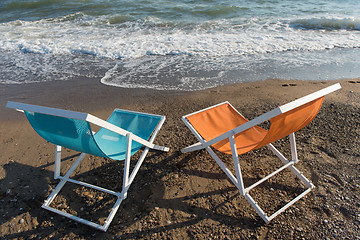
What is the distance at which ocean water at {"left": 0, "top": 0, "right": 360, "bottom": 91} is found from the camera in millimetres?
6086

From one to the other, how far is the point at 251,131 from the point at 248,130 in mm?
38

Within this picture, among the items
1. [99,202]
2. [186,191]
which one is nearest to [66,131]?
[99,202]

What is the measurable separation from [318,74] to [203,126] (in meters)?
4.52

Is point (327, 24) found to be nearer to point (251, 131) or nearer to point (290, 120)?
point (251, 131)

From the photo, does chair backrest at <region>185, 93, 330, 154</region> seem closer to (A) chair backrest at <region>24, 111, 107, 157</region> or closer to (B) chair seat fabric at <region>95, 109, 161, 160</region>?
(B) chair seat fabric at <region>95, 109, 161, 160</region>

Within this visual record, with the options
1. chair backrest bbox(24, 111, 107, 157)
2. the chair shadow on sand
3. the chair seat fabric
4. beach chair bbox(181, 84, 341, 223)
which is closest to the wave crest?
beach chair bbox(181, 84, 341, 223)

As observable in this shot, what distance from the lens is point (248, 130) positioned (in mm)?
3002

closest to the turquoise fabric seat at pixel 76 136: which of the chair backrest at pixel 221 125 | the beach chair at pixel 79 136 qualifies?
the beach chair at pixel 79 136

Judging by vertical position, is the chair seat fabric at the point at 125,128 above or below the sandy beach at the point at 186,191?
above

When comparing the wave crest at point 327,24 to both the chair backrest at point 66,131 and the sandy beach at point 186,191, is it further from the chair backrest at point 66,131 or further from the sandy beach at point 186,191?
the chair backrest at point 66,131

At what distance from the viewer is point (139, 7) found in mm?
13094

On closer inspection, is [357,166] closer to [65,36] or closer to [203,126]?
[203,126]

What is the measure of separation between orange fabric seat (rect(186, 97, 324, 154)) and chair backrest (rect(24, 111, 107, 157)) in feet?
4.14

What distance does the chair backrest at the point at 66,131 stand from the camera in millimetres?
2084
